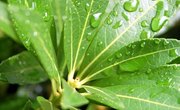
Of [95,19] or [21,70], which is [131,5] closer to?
[95,19]

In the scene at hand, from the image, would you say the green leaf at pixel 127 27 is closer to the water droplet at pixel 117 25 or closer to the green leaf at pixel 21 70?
the water droplet at pixel 117 25

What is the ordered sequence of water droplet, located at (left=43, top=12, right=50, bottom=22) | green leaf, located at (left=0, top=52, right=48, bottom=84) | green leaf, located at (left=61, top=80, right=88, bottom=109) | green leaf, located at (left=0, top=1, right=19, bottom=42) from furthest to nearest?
1. green leaf, located at (left=0, top=52, right=48, bottom=84)
2. water droplet, located at (left=43, top=12, right=50, bottom=22)
3. green leaf, located at (left=0, top=1, right=19, bottom=42)
4. green leaf, located at (left=61, top=80, right=88, bottom=109)

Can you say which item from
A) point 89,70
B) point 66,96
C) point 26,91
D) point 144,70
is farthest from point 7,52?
point 66,96

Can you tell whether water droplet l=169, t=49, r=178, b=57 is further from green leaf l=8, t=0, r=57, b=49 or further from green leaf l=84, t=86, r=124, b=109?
green leaf l=8, t=0, r=57, b=49

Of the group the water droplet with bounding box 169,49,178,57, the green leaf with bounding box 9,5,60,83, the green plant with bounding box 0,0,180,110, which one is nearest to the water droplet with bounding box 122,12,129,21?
the green plant with bounding box 0,0,180,110

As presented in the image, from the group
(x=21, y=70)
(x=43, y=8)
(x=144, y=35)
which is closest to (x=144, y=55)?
(x=144, y=35)

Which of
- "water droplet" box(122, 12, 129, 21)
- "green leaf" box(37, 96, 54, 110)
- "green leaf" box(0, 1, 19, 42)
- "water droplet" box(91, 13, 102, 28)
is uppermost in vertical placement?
"green leaf" box(0, 1, 19, 42)
